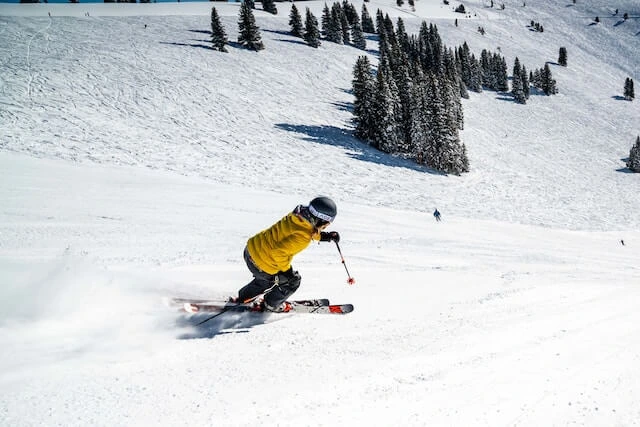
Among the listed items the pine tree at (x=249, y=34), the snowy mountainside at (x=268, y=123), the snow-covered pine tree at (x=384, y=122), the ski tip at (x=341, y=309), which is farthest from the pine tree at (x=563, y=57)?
the ski tip at (x=341, y=309)

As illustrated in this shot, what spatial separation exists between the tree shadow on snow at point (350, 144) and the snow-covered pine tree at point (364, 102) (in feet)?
4.77

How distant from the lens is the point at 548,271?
35.2ft

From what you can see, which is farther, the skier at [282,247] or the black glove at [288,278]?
the black glove at [288,278]

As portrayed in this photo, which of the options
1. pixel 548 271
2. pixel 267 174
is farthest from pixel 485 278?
pixel 267 174

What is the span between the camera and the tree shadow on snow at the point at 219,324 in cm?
521

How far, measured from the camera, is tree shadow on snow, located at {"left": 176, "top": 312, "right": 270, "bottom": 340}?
5209mm

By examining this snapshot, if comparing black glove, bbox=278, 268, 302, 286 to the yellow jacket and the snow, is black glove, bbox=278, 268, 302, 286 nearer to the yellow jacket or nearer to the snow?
the yellow jacket

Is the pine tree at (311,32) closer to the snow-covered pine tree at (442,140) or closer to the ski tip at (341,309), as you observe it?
the snow-covered pine tree at (442,140)

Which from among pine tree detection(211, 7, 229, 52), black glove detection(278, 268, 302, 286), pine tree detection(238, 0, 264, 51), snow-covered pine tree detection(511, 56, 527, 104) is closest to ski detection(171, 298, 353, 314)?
black glove detection(278, 268, 302, 286)

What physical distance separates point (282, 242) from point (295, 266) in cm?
359

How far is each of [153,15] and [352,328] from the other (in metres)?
88.4

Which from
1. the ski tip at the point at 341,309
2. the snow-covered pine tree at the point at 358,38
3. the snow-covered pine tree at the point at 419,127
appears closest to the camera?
the ski tip at the point at 341,309

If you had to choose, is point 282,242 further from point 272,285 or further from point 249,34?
point 249,34

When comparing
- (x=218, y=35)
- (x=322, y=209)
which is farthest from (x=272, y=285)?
(x=218, y=35)
